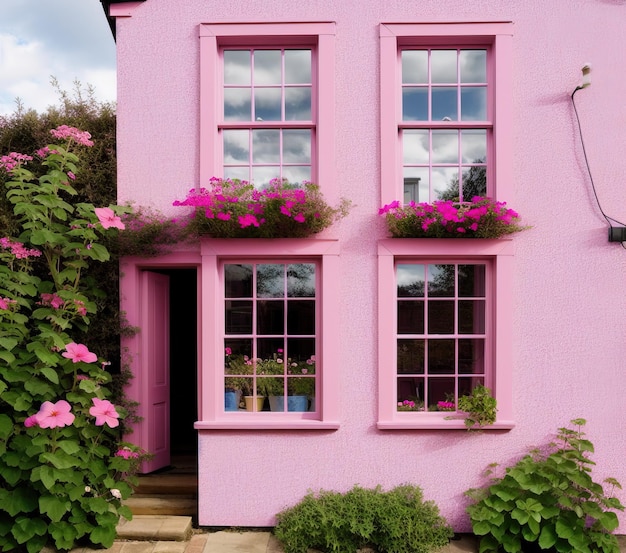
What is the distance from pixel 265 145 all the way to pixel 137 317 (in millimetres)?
2233

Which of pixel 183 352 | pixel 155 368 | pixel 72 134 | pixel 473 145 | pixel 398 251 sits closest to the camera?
pixel 72 134

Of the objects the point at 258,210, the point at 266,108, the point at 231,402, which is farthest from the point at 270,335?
the point at 266,108

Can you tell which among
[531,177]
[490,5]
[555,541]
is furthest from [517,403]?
[490,5]

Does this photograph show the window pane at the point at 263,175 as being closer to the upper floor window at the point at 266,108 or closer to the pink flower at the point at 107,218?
the upper floor window at the point at 266,108

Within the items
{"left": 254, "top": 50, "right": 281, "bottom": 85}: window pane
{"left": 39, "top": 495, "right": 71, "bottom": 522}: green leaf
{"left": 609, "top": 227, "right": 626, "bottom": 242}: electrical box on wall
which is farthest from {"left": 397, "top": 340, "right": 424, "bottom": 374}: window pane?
{"left": 39, "top": 495, "right": 71, "bottom": 522}: green leaf

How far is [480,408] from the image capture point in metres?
4.88

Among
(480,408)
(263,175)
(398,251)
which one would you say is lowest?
(480,408)

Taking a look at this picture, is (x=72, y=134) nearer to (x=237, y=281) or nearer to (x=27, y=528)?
(x=237, y=281)

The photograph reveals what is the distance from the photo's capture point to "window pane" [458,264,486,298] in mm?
5121

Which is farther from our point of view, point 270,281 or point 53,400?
point 270,281

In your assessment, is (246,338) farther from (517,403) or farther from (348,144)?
(517,403)

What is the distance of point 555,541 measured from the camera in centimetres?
444

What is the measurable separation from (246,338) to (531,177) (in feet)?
10.9

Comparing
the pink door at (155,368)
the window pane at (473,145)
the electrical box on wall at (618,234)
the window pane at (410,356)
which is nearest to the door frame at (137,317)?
the pink door at (155,368)
